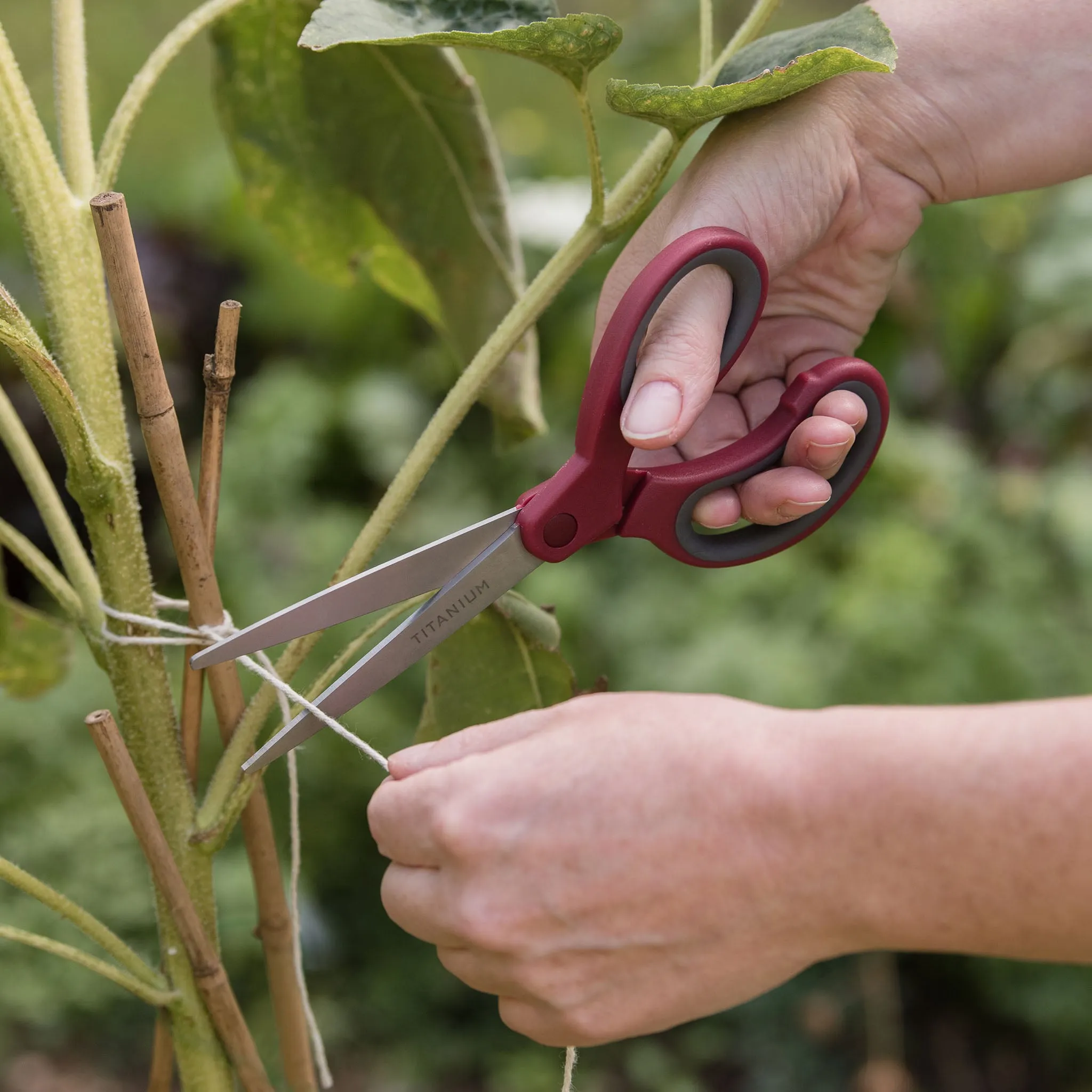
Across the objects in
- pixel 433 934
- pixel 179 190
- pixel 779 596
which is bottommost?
pixel 779 596

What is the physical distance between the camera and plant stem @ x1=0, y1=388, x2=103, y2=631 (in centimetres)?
51

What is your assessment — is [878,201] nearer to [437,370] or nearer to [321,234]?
[321,234]

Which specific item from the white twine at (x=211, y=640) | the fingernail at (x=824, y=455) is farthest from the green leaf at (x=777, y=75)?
the white twine at (x=211, y=640)

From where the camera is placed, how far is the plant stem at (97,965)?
0.47 m

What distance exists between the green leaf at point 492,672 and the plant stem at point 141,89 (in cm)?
28

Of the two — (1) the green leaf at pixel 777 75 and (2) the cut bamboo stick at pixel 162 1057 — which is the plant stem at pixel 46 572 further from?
(1) the green leaf at pixel 777 75

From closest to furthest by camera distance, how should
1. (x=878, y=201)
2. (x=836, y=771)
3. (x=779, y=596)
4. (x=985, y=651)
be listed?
(x=836, y=771)
(x=878, y=201)
(x=985, y=651)
(x=779, y=596)

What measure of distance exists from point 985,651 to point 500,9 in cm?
112

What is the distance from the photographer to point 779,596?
1.55 metres

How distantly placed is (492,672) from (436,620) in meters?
0.08

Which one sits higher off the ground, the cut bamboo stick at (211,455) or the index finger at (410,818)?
the cut bamboo stick at (211,455)

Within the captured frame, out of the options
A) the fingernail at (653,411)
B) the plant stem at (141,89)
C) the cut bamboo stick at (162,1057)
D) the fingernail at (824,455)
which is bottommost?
the cut bamboo stick at (162,1057)

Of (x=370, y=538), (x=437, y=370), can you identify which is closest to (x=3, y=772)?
(x=437, y=370)

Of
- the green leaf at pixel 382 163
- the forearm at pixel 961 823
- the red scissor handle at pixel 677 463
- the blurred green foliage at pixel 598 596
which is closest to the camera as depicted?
the forearm at pixel 961 823
